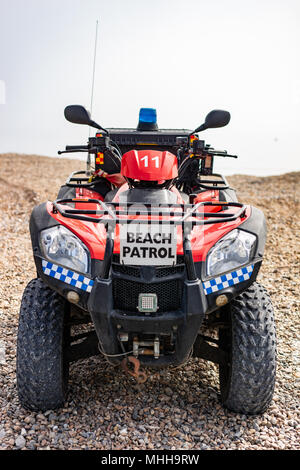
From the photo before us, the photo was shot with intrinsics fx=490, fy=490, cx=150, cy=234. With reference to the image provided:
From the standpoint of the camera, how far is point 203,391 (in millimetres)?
3475

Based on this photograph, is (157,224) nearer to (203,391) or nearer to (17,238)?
(203,391)

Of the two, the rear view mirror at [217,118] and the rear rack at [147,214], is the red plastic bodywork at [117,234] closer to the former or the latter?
the rear rack at [147,214]

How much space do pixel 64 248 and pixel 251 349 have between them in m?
1.28

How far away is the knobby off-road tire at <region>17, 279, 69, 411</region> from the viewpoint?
2.98 meters

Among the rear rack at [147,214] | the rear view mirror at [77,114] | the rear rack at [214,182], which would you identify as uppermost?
the rear view mirror at [77,114]

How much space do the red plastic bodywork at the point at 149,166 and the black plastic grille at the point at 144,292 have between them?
3.07 ft

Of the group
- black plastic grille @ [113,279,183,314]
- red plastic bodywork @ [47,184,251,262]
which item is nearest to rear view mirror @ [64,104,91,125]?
red plastic bodywork @ [47,184,251,262]

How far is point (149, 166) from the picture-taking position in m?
3.35

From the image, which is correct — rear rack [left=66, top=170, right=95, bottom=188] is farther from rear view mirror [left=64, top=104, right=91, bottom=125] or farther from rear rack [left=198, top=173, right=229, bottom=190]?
rear rack [left=198, top=173, right=229, bottom=190]

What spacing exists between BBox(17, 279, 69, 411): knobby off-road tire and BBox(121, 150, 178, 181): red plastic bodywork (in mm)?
978

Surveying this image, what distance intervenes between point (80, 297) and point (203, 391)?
4.29 feet

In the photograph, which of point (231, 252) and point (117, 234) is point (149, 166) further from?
point (231, 252)

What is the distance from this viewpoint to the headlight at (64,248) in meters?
2.76

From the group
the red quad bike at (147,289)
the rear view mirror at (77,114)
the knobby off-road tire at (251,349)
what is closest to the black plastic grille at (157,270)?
the red quad bike at (147,289)
